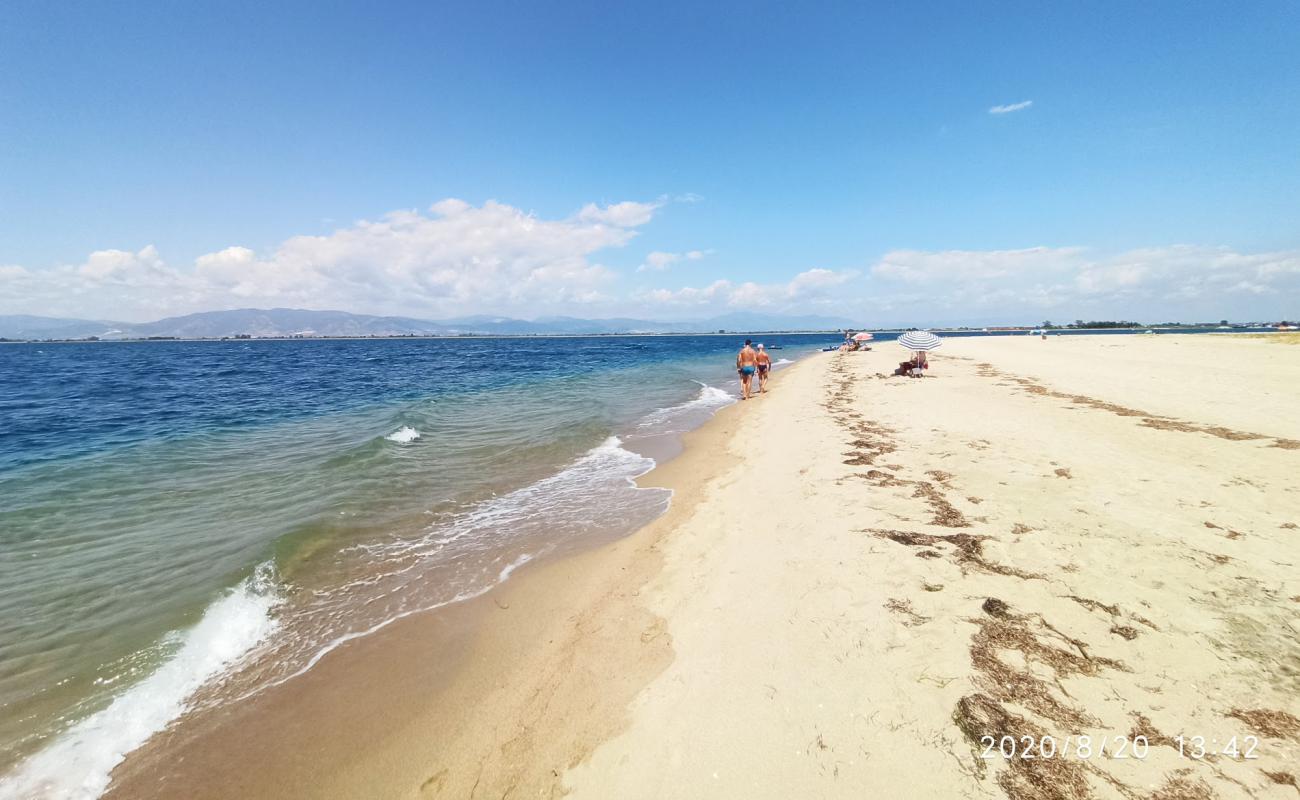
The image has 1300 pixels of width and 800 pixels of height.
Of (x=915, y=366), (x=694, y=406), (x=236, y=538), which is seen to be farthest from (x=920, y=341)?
(x=236, y=538)

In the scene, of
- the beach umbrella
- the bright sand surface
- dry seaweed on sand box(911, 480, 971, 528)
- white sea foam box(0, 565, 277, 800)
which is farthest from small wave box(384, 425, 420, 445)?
the beach umbrella

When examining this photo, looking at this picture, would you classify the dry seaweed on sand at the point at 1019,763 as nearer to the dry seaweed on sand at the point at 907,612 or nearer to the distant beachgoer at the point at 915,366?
the dry seaweed on sand at the point at 907,612

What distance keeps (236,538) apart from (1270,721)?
12.4 metres

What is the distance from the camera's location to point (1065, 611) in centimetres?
429

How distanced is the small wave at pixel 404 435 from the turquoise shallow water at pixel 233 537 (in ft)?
0.48

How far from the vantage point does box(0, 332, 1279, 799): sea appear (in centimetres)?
473

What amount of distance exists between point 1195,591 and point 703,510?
5.87 m

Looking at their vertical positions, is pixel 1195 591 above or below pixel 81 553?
above

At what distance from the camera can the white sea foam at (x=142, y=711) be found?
3.75 metres

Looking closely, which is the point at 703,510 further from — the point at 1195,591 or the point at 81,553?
the point at 81,553

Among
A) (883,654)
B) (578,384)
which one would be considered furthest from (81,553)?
(578,384)

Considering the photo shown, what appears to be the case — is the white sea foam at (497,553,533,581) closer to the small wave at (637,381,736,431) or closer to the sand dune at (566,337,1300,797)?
the sand dune at (566,337,1300,797)

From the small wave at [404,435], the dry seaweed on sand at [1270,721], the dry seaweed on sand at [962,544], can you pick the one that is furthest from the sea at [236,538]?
the dry seaweed on sand at [1270,721]

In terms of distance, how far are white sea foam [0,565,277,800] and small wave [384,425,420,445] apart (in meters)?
8.71
